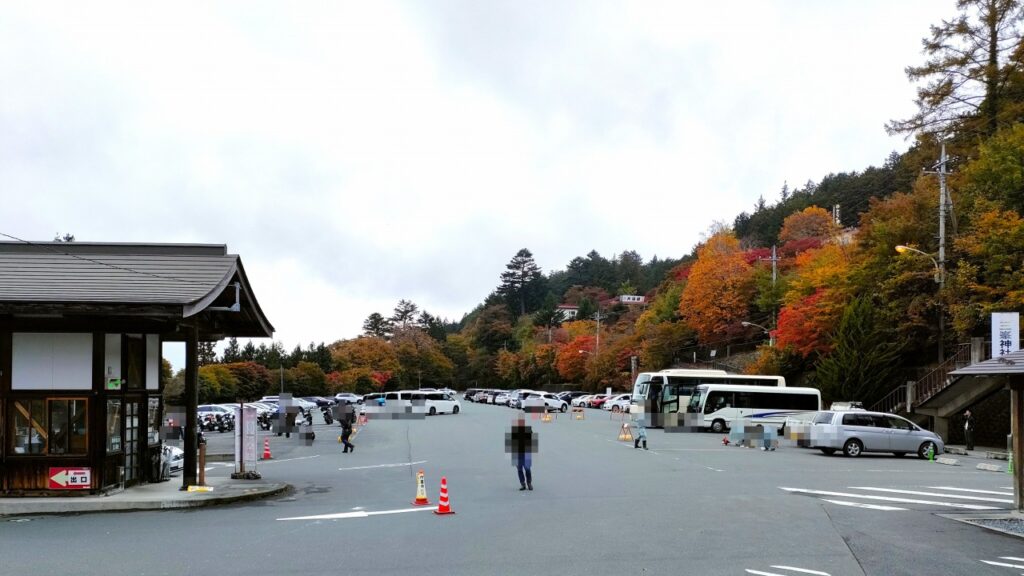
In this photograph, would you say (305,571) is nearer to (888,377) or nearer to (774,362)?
(888,377)

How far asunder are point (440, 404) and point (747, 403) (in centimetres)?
2634

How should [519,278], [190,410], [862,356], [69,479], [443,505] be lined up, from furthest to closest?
[519,278] → [862,356] → [190,410] → [69,479] → [443,505]

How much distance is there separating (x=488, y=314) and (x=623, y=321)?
4473 cm

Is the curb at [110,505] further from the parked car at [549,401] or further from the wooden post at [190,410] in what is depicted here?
the parked car at [549,401]

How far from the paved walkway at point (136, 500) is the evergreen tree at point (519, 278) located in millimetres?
147033

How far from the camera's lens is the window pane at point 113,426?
662 inches

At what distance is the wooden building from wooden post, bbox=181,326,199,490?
0.03m

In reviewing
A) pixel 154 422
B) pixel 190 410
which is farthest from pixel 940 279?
pixel 154 422

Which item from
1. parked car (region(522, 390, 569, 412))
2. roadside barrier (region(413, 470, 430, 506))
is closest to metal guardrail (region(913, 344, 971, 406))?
roadside barrier (region(413, 470, 430, 506))

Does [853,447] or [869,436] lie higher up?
[869,436]

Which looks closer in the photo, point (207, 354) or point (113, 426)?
point (113, 426)

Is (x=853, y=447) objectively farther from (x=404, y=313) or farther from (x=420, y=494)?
(x=404, y=313)

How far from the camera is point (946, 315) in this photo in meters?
40.8

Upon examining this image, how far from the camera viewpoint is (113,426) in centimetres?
1714
